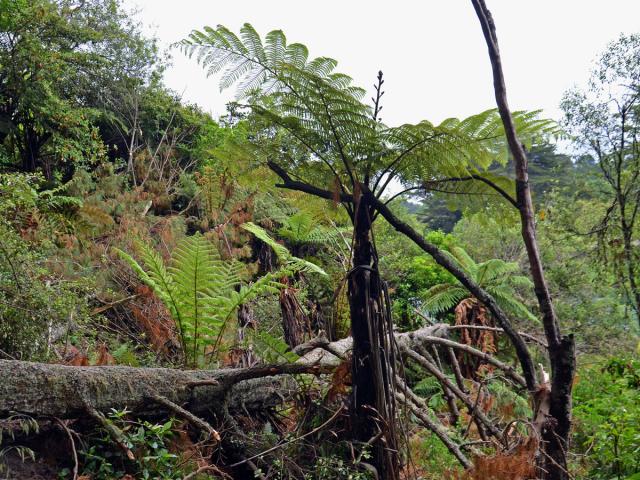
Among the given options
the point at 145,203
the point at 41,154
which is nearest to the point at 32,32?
the point at 41,154

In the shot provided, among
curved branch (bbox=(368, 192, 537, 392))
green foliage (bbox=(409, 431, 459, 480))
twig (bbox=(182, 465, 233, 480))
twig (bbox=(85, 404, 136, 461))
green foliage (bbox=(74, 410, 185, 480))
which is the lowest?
green foliage (bbox=(409, 431, 459, 480))

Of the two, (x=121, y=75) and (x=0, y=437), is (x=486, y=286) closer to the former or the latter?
(x=0, y=437)

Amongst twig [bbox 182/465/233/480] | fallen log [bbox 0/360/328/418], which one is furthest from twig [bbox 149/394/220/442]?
Result: twig [bbox 182/465/233/480]

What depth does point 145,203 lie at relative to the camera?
838 cm

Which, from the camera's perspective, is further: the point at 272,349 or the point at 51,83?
the point at 51,83

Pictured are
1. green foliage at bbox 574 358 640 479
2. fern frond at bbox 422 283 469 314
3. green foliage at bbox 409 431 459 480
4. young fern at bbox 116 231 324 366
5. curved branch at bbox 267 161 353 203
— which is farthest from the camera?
fern frond at bbox 422 283 469 314

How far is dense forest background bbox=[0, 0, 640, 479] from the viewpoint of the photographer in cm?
275

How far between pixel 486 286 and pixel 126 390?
23.9ft

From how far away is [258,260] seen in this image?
757cm

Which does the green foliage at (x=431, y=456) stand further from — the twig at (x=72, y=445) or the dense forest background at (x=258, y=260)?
the twig at (x=72, y=445)

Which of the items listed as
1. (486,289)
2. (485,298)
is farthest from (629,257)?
(485,298)

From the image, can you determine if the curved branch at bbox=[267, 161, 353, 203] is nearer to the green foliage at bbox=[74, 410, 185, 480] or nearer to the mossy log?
the mossy log

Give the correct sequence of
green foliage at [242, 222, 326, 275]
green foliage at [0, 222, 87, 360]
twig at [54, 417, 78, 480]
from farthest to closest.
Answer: green foliage at [242, 222, 326, 275] < green foliage at [0, 222, 87, 360] < twig at [54, 417, 78, 480]

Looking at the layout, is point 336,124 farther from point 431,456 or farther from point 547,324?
point 431,456
